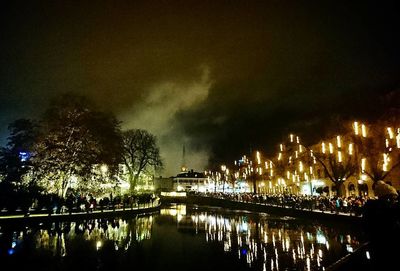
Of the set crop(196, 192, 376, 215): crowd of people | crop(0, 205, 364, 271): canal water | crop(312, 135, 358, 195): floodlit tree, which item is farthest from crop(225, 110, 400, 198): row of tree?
crop(0, 205, 364, 271): canal water

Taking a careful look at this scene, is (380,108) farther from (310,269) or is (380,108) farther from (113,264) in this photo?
(113,264)

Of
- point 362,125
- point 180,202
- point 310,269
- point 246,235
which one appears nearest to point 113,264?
point 310,269

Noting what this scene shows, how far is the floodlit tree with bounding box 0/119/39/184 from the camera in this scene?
51997mm

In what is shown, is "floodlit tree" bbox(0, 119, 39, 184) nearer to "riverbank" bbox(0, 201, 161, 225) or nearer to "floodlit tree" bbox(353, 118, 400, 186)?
"riverbank" bbox(0, 201, 161, 225)

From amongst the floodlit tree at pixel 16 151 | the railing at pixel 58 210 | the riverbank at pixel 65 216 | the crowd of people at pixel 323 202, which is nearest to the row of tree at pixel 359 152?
the crowd of people at pixel 323 202

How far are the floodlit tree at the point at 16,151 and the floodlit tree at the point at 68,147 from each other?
1664 centimetres

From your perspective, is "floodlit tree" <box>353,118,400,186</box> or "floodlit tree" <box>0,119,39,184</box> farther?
"floodlit tree" <box>0,119,39,184</box>

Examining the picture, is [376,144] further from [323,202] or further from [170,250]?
[170,250]

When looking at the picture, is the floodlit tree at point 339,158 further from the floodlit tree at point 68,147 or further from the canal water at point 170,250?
the floodlit tree at point 68,147

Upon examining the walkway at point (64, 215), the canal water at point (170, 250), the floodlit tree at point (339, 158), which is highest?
the floodlit tree at point (339, 158)

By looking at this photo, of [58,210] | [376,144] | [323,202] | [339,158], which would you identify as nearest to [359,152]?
[376,144]

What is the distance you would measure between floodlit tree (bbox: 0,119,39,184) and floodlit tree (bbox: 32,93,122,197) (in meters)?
16.6

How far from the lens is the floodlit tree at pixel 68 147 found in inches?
1358

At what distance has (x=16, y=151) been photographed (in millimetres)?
57000
